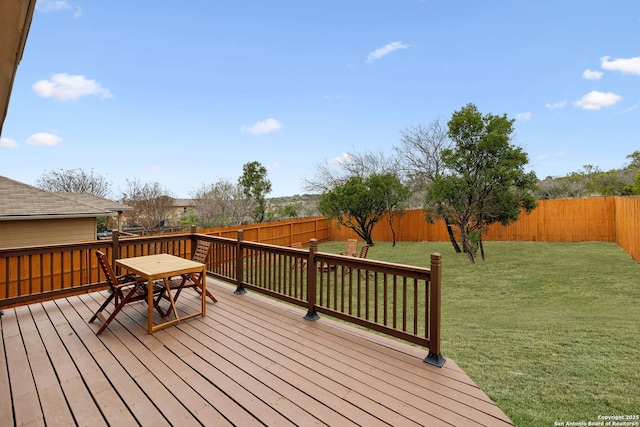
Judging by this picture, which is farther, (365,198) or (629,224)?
(365,198)

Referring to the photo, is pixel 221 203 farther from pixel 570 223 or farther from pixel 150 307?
pixel 570 223

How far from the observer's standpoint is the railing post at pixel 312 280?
12.3 feet

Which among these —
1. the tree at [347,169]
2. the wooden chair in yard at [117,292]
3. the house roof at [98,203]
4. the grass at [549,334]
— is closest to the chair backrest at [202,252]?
the wooden chair in yard at [117,292]

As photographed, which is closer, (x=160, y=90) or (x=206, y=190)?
(x=160, y=90)

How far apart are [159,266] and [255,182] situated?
15.2m

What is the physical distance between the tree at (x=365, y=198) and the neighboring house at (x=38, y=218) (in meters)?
8.96

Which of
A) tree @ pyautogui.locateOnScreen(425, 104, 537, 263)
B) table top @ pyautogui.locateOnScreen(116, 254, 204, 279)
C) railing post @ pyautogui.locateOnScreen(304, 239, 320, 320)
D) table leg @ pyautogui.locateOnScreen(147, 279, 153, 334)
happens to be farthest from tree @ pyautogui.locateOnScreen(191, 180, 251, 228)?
railing post @ pyautogui.locateOnScreen(304, 239, 320, 320)

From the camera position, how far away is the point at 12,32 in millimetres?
1292

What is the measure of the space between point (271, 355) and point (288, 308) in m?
1.40

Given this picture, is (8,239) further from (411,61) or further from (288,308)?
(411,61)

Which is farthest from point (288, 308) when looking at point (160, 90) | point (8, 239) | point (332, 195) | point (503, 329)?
point (160, 90)

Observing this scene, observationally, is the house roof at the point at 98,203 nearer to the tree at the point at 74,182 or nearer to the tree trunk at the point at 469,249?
the tree at the point at 74,182

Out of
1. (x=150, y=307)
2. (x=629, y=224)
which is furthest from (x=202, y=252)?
(x=629, y=224)

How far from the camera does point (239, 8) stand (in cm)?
898
